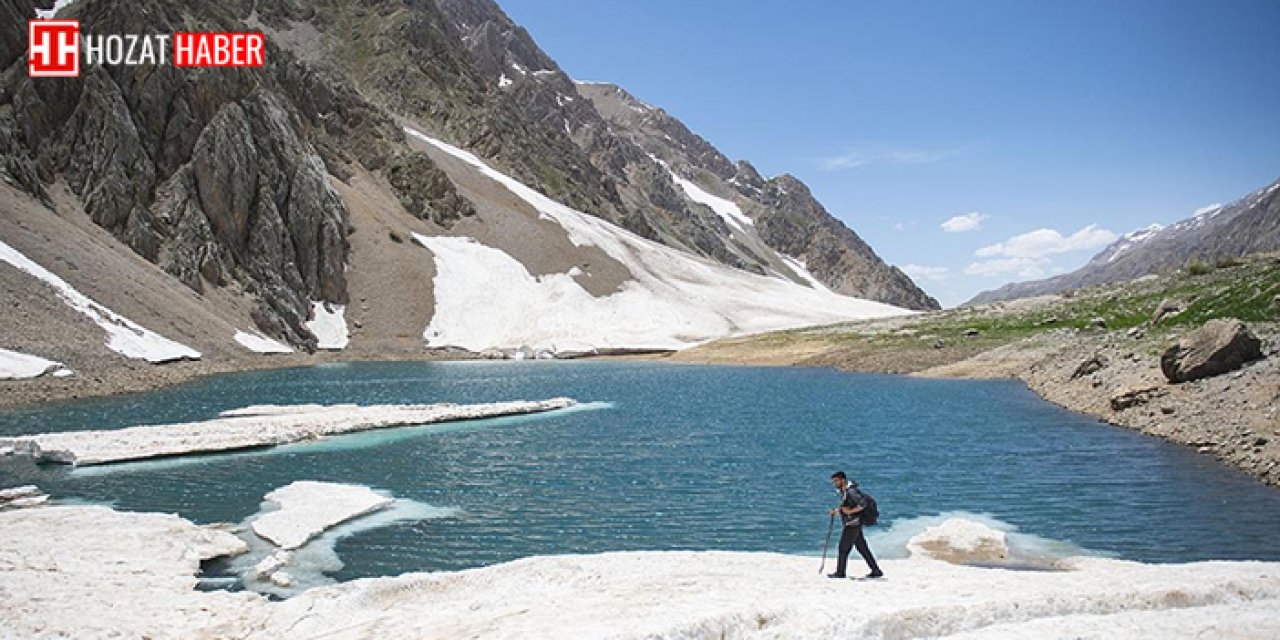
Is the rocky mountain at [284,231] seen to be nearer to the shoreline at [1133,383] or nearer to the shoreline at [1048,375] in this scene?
the shoreline at [1048,375]

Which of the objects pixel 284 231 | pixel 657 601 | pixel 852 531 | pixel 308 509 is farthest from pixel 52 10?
pixel 852 531

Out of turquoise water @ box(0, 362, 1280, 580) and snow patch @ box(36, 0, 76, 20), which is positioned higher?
snow patch @ box(36, 0, 76, 20)

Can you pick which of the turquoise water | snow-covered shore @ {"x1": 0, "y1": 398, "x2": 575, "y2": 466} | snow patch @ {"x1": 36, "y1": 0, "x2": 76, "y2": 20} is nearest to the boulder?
the turquoise water

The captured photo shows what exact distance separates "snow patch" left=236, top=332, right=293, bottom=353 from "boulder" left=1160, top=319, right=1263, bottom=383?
75.4m

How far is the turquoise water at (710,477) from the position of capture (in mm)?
19953

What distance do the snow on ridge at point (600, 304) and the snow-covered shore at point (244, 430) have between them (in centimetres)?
5705

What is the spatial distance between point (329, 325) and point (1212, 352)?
95.0 m

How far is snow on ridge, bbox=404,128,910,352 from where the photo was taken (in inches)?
4250

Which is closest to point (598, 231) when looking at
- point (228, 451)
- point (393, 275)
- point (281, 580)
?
point (393, 275)

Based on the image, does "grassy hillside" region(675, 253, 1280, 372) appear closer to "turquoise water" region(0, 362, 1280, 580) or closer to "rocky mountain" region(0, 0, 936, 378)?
"turquoise water" region(0, 362, 1280, 580)

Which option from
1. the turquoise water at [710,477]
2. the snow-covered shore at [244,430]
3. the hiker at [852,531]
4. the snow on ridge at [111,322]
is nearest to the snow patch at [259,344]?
the snow on ridge at [111,322]

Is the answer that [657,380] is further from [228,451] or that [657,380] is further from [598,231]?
[598,231]

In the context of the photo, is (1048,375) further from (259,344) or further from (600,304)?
(600,304)

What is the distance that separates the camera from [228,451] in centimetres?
3341
